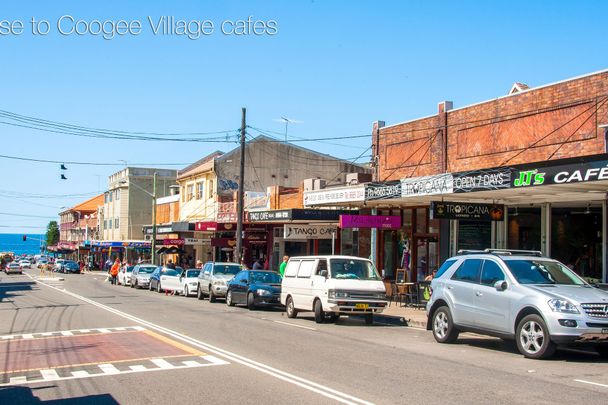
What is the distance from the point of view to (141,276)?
134 ft

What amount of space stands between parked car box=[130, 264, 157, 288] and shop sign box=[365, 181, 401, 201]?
2124 cm

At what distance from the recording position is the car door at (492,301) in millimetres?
12367

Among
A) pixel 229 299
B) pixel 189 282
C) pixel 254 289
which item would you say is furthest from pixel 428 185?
pixel 189 282

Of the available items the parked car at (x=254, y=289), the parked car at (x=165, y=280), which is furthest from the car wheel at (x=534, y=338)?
the parked car at (x=165, y=280)

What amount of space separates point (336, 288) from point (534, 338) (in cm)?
724

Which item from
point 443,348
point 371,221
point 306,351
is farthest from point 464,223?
point 306,351

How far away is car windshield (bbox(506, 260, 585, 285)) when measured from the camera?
41.2 feet

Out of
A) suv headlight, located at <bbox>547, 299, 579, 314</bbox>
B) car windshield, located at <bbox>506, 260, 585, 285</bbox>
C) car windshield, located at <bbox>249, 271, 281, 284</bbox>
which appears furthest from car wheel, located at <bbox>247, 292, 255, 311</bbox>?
suv headlight, located at <bbox>547, 299, 579, 314</bbox>

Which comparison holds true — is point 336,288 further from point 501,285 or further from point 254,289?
point 501,285

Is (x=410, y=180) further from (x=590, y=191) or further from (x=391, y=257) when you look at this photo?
(x=391, y=257)

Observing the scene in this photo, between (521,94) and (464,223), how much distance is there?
4824mm

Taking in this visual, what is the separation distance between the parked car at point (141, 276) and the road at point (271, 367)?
73.1ft

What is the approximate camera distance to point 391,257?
90.6 ft

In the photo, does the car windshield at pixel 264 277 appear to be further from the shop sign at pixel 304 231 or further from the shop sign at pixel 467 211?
the shop sign at pixel 467 211
